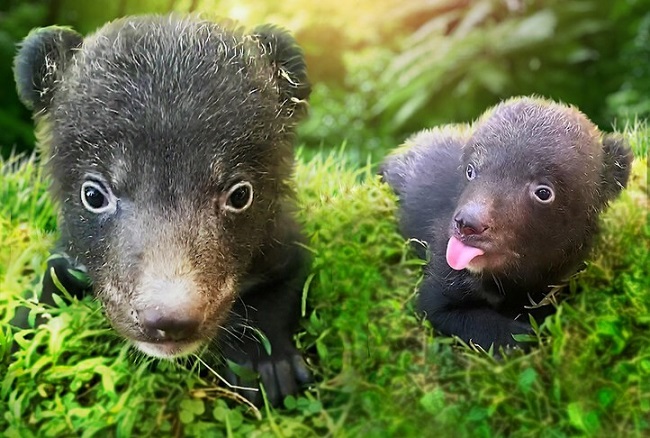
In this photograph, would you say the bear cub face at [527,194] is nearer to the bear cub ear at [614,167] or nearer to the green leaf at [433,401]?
the bear cub ear at [614,167]

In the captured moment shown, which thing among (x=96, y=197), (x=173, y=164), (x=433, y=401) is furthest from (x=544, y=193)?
(x=96, y=197)

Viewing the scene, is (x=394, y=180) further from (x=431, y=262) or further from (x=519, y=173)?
(x=519, y=173)

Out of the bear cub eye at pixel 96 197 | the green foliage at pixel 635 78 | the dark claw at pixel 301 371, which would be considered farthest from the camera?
the green foliage at pixel 635 78

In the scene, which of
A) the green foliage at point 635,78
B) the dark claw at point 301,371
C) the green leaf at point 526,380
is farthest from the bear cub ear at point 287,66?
the green foliage at point 635,78

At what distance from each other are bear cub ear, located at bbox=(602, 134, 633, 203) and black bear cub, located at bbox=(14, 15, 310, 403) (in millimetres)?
1005

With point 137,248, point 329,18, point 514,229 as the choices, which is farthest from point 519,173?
point 329,18

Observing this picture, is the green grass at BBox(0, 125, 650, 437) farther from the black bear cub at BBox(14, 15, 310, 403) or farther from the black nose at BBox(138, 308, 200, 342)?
the black nose at BBox(138, 308, 200, 342)

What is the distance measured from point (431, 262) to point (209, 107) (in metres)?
0.90

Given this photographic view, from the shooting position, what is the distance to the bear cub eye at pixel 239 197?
203 centimetres

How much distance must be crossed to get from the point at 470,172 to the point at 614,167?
1.64 feet

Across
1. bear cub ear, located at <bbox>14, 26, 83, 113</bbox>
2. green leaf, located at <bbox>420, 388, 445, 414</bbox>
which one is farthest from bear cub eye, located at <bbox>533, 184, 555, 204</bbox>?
bear cub ear, located at <bbox>14, 26, 83, 113</bbox>

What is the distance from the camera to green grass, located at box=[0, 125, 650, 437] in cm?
203

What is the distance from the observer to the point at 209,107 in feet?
6.46

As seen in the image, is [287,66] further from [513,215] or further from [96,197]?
[513,215]
